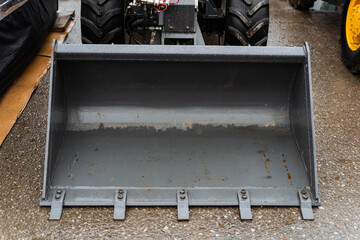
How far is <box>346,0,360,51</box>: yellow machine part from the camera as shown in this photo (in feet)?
14.2

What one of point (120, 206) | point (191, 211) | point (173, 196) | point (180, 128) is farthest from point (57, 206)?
point (180, 128)

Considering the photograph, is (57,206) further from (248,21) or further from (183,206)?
(248,21)

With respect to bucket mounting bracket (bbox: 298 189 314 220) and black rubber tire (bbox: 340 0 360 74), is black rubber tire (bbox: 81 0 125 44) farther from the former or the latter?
black rubber tire (bbox: 340 0 360 74)

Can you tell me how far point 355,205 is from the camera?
2.66 meters

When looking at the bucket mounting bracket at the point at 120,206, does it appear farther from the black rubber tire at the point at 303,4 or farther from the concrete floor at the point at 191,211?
the black rubber tire at the point at 303,4

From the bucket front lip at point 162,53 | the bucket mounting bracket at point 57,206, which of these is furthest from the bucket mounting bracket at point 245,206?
the bucket mounting bracket at point 57,206

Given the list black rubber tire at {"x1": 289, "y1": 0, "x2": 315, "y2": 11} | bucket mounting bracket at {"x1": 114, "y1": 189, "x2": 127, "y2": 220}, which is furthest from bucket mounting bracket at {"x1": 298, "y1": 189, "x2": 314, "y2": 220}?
black rubber tire at {"x1": 289, "y1": 0, "x2": 315, "y2": 11}

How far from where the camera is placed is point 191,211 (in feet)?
8.34

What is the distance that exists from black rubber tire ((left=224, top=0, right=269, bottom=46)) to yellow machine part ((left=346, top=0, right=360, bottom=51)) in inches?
67.2

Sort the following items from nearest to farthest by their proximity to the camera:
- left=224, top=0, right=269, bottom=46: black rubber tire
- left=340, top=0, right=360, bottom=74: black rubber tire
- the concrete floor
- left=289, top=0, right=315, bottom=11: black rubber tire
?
the concrete floor < left=224, top=0, right=269, bottom=46: black rubber tire < left=340, top=0, right=360, bottom=74: black rubber tire < left=289, top=0, right=315, bottom=11: black rubber tire

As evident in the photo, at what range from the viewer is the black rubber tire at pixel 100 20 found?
10.3 feet

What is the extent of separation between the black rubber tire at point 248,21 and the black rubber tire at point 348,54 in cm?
162

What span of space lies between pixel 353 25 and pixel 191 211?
307 centimetres

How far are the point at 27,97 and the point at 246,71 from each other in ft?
7.01
